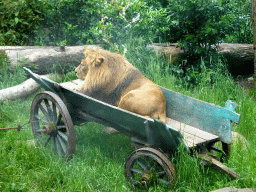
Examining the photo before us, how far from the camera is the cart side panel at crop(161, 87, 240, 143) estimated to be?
314 cm

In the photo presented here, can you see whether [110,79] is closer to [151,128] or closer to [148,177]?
[151,128]

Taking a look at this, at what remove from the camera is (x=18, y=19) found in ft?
22.0

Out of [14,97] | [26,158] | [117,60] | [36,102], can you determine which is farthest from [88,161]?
[14,97]

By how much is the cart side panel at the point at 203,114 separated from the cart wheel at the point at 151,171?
0.83 m

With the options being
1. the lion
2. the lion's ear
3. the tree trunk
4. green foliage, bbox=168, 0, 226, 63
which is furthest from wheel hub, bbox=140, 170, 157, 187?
the tree trunk

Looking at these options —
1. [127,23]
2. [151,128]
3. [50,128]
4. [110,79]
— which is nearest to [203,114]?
[151,128]

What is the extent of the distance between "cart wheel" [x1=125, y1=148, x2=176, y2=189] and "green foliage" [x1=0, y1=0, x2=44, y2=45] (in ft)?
16.3

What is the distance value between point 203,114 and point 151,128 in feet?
2.86

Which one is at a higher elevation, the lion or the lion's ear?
the lion's ear

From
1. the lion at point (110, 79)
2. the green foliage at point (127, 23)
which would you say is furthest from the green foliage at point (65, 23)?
the lion at point (110, 79)

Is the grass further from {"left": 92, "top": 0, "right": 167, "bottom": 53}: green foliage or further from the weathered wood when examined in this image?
{"left": 92, "top": 0, "right": 167, "bottom": 53}: green foliage

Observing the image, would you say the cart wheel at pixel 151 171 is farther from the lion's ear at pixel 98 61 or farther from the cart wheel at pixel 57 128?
the lion's ear at pixel 98 61

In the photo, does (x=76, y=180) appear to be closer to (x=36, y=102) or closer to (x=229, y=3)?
(x=36, y=102)

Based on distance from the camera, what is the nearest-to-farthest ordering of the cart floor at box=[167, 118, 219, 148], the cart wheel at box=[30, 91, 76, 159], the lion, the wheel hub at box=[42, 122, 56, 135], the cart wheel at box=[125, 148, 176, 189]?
the cart wheel at box=[125, 148, 176, 189] → the cart floor at box=[167, 118, 219, 148] → the cart wheel at box=[30, 91, 76, 159] → the wheel hub at box=[42, 122, 56, 135] → the lion
